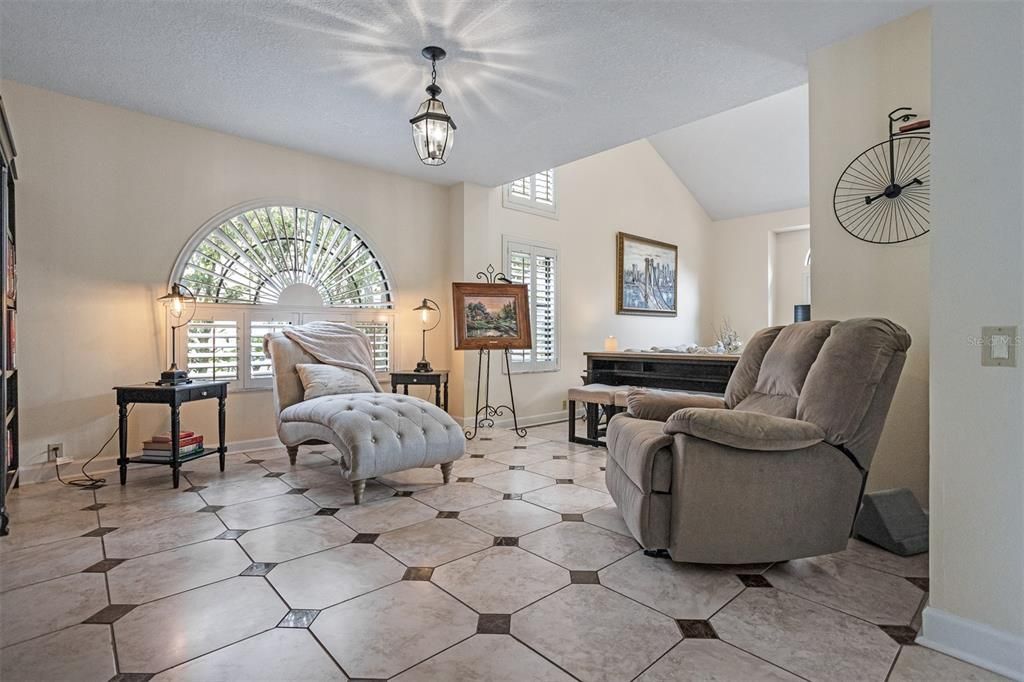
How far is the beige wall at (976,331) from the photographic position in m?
1.52

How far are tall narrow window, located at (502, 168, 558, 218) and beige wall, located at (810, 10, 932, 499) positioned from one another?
3388mm

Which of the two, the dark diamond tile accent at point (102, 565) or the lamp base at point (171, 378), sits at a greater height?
the lamp base at point (171, 378)

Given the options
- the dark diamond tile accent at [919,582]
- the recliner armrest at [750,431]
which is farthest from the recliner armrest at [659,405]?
the dark diamond tile accent at [919,582]

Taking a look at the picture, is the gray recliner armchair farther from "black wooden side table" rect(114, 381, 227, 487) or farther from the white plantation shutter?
the white plantation shutter

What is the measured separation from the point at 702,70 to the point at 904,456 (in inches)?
98.9

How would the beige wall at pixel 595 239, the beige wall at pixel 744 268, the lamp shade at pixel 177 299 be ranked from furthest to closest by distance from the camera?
the beige wall at pixel 744 268, the beige wall at pixel 595 239, the lamp shade at pixel 177 299

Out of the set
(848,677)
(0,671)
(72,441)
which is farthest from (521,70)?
(72,441)

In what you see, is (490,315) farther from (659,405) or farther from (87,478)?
(87,478)

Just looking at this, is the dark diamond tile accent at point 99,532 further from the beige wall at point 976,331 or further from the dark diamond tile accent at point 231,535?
the beige wall at point 976,331

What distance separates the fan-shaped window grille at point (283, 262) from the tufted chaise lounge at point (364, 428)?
828 millimetres

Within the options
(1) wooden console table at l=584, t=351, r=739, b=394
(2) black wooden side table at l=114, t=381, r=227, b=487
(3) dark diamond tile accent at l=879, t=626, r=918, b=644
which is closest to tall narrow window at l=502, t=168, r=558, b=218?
(1) wooden console table at l=584, t=351, r=739, b=394

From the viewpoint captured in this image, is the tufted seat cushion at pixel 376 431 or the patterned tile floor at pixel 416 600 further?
the tufted seat cushion at pixel 376 431

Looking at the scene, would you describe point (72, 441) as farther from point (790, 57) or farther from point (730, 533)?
point (790, 57)

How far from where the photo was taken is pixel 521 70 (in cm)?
323
